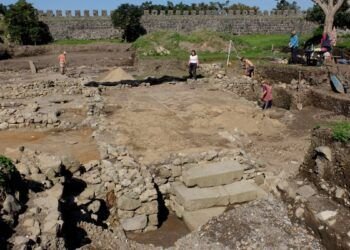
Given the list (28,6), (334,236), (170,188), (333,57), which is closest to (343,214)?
(334,236)

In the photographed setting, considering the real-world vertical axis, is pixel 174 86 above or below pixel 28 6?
below

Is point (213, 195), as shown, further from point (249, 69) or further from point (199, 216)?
point (249, 69)

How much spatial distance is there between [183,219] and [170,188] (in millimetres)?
894

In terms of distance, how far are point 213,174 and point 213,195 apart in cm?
57

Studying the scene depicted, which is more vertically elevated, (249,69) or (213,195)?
(249,69)

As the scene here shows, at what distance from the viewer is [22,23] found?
32.9m

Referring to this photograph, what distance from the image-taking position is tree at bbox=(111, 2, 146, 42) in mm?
35500

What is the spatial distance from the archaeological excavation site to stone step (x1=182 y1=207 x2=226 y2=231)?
0.11 ft

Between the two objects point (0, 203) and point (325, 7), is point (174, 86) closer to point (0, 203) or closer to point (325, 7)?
point (325, 7)

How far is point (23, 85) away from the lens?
18.1 m

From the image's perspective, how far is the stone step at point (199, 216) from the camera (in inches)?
327

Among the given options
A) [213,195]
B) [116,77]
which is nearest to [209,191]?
[213,195]

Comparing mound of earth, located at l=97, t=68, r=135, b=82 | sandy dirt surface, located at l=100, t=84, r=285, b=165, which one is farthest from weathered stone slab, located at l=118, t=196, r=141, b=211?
mound of earth, located at l=97, t=68, r=135, b=82

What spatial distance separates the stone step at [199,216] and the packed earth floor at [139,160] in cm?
14
